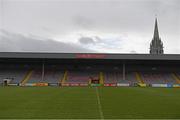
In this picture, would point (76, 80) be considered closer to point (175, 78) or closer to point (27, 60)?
point (27, 60)

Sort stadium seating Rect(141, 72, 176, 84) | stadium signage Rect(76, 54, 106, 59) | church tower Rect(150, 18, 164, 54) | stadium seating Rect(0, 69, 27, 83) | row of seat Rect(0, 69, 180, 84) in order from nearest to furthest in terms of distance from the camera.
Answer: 1. stadium signage Rect(76, 54, 106, 59)
2. stadium seating Rect(141, 72, 176, 84)
3. row of seat Rect(0, 69, 180, 84)
4. stadium seating Rect(0, 69, 27, 83)
5. church tower Rect(150, 18, 164, 54)

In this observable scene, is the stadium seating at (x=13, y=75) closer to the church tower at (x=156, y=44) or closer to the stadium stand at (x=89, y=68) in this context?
the stadium stand at (x=89, y=68)

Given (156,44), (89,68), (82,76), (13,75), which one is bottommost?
(82,76)

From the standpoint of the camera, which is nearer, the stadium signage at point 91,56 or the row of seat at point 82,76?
the stadium signage at point 91,56

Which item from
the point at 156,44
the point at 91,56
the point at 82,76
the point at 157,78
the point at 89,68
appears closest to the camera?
the point at 91,56

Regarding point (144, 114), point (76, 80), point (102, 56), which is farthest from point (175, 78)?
point (144, 114)

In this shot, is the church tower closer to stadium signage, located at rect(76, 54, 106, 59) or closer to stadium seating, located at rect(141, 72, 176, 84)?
stadium seating, located at rect(141, 72, 176, 84)

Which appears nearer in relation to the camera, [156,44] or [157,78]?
[157,78]

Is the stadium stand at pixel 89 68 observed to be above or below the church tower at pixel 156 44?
below

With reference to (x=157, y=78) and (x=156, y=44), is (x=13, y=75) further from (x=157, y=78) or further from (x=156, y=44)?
(x=156, y=44)

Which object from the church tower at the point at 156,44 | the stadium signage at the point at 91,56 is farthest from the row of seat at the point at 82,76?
the church tower at the point at 156,44

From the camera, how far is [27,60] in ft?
217

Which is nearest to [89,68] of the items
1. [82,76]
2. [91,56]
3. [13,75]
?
[82,76]

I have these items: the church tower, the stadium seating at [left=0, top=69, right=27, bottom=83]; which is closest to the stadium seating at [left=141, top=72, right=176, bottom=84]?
the stadium seating at [left=0, top=69, right=27, bottom=83]
